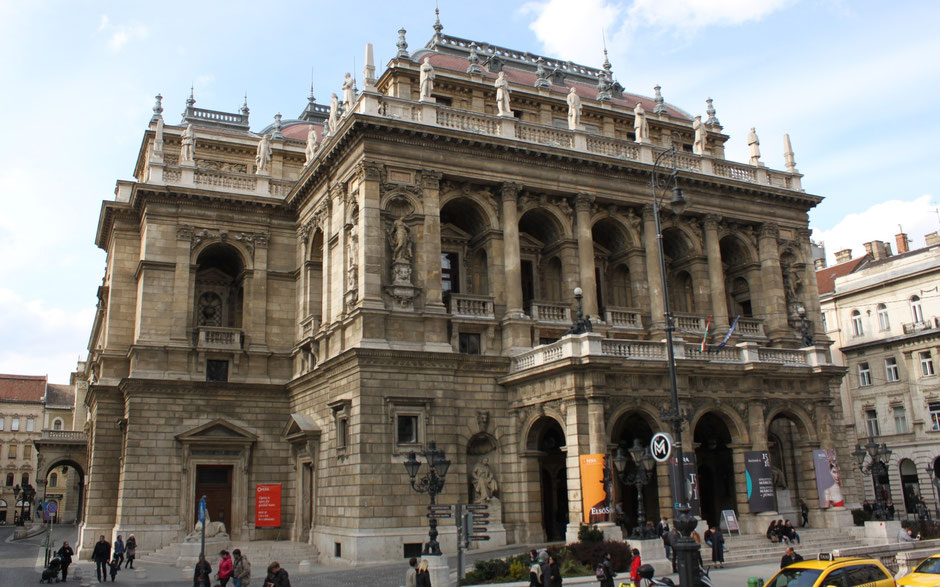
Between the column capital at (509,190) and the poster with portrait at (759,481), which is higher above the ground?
the column capital at (509,190)


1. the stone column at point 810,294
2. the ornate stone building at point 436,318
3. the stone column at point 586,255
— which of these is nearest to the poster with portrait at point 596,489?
the ornate stone building at point 436,318

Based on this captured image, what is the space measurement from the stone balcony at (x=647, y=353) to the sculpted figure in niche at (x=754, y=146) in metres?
12.0

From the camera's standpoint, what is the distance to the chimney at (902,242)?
59219mm

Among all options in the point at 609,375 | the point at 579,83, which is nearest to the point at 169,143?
the point at 579,83

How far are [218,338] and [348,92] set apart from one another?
42.7ft

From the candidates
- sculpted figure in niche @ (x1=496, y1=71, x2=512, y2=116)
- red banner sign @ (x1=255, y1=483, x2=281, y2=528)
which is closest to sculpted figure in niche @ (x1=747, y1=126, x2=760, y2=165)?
sculpted figure in niche @ (x1=496, y1=71, x2=512, y2=116)

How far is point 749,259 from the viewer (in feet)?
134

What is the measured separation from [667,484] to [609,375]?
437 centimetres

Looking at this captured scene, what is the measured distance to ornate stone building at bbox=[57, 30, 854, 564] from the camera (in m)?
30.7

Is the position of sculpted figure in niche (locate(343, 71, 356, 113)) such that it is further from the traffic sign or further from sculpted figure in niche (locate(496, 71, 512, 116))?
the traffic sign

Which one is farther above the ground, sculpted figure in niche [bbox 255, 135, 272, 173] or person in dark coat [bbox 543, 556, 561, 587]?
sculpted figure in niche [bbox 255, 135, 272, 173]

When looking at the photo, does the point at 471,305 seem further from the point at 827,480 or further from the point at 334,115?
the point at 827,480

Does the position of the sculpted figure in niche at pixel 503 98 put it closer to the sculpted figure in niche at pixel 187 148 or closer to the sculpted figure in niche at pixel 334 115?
the sculpted figure in niche at pixel 334 115

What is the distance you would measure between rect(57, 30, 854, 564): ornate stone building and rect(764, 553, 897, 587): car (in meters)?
11.9
